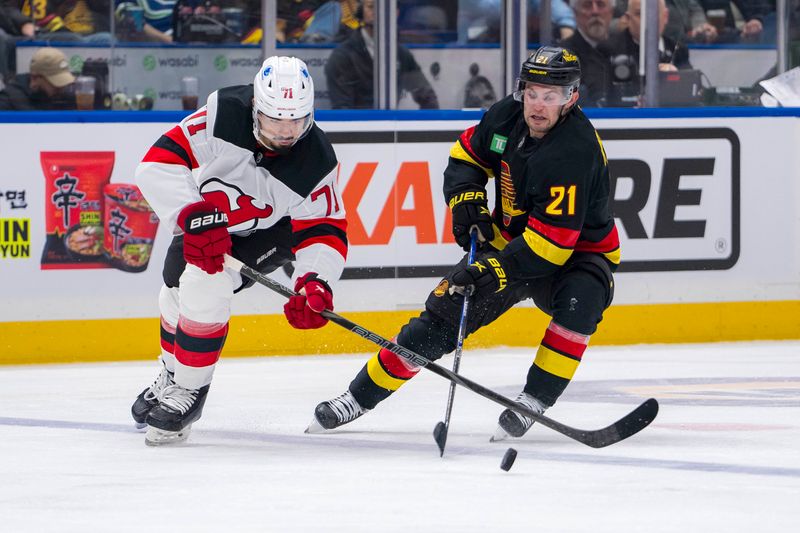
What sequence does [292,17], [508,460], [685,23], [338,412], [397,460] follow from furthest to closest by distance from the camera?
[685,23] < [292,17] < [338,412] < [397,460] < [508,460]

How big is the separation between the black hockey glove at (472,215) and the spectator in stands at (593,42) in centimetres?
248

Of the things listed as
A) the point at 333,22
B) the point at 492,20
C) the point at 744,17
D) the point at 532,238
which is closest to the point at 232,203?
the point at 532,238

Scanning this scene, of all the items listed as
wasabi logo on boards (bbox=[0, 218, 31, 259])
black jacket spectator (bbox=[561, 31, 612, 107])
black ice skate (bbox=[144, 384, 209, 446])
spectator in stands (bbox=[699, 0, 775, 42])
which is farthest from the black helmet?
spectator in stands (bbox=[699, 0, 775, 42])

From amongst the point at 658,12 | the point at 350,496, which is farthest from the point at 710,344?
the point at 350,496

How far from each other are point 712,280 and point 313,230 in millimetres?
2753

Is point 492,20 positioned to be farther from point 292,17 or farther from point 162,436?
point 162,436

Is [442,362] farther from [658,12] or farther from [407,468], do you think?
[407,468]

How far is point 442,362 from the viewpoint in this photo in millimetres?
5750

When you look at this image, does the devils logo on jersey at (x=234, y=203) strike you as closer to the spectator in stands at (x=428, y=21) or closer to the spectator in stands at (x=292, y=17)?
the spectator in stands at (x=292, y=17)

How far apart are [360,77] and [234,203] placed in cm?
251

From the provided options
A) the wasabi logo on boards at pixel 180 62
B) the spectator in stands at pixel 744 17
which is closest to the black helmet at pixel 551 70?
the wasabi logo on boards at pixel 180 62

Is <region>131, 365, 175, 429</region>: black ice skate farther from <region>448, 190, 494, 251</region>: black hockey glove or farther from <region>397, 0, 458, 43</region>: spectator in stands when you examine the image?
<region>397, 0, 458, 43</region>: spectator in stands

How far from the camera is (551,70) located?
12.5ft

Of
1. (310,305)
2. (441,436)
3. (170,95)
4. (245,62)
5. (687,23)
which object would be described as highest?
(687,23)
